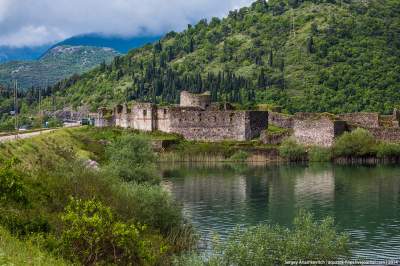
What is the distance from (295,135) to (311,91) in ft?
158

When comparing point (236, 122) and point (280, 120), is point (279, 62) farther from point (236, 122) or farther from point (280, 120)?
point (236, 122)

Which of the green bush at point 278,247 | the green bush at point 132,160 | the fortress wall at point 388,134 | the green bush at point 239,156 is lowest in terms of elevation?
the green bush at point 278,247

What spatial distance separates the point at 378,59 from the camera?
132m

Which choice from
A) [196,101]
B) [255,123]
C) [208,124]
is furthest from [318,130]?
[196,101]

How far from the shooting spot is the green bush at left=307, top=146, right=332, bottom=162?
7050 cm

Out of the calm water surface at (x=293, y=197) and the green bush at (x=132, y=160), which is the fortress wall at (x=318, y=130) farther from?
the green bush at (x=132, y=160)

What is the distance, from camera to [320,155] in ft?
231

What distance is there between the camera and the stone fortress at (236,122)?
73000mm

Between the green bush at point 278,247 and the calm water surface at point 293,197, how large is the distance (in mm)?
5263

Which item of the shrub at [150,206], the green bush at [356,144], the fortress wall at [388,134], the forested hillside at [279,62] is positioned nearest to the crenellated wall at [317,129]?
the green bush at [356,144]

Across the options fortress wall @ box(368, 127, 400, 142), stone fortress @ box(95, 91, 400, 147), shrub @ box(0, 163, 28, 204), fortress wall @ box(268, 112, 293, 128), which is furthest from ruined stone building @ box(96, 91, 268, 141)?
shrub @ box(0, 163, 28, 204)

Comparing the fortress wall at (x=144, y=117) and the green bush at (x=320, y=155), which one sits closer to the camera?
the green bush at (x=320, y=155)

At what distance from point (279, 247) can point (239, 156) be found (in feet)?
156

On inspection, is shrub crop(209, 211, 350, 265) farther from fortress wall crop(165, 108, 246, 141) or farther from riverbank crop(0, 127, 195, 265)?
fortress wall crop(165, 108, 246, 141)
